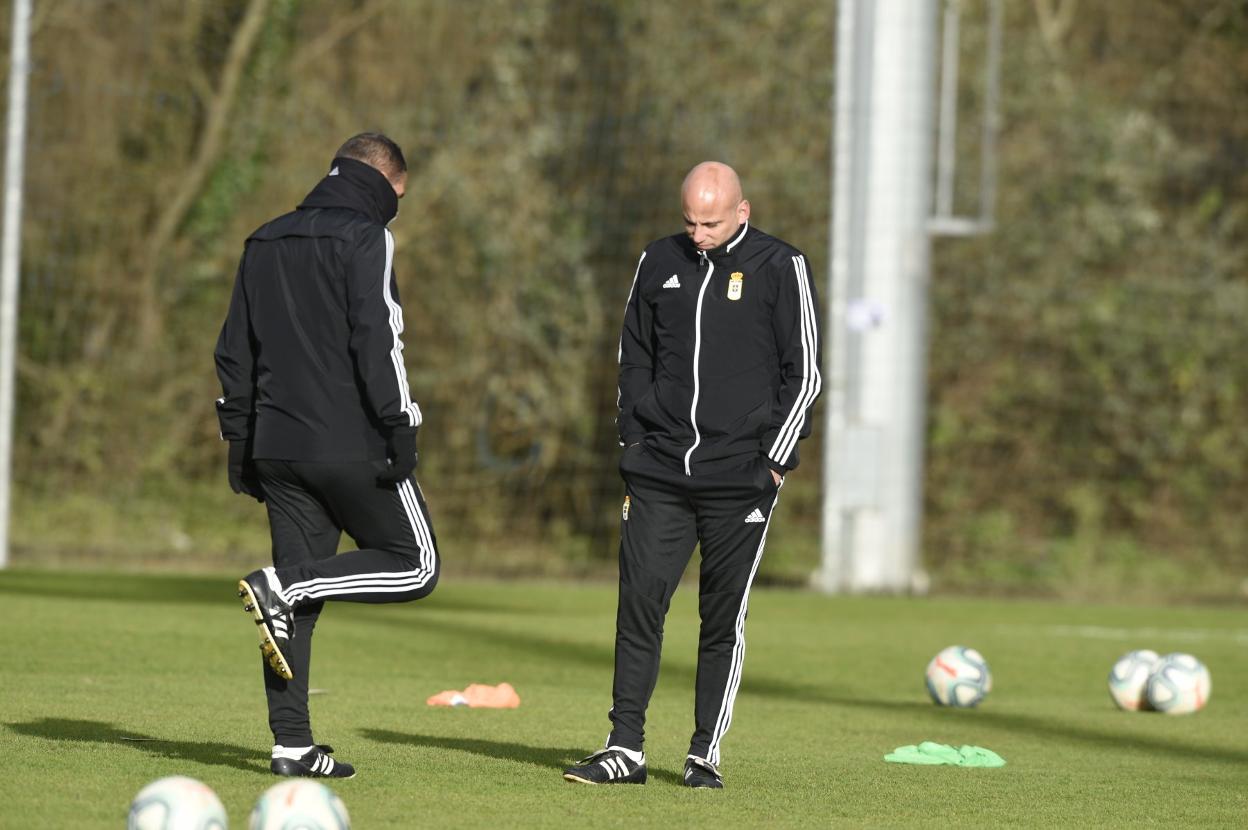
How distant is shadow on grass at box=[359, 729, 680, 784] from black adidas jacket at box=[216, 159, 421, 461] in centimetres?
141

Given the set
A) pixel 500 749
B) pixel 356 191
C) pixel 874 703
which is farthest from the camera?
pixel 874 703

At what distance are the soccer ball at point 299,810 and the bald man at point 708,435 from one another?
1535mm

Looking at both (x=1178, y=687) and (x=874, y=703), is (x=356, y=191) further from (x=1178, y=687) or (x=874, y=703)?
(x=1178, y=687)

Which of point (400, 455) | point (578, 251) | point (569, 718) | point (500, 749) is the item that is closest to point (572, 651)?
point (569, 718)

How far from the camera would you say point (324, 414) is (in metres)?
5.71

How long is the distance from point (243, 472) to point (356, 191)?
0.91 meters

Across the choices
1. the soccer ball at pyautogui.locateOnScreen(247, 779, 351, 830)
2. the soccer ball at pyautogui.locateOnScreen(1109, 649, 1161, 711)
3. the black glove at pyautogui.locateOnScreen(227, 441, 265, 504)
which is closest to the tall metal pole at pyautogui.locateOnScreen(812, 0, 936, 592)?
the soccer ball at pyautogui.locateOnScreen(1109, 649, 1161, 711)

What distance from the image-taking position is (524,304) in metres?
19.6

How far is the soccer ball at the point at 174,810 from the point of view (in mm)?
4461

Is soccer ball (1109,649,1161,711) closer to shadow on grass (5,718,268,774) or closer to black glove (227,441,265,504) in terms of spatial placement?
shadow on grass (5,718,268,774)

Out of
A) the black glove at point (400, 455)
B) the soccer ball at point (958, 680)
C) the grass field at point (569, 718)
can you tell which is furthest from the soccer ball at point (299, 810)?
the soccer ball at point (958, 680)

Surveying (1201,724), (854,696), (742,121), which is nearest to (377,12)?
(742,121)

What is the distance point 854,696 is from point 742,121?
1104 centimetres

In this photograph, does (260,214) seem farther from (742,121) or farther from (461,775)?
(461,775)
